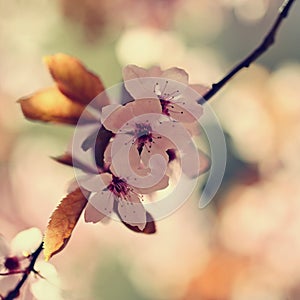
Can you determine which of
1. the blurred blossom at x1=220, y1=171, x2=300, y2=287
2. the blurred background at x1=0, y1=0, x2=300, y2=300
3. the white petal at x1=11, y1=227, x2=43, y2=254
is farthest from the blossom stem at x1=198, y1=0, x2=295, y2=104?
the white petal at x1=11, y1=227, x2=43, y2=254

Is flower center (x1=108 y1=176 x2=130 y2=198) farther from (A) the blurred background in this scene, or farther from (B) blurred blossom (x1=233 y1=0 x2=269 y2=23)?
(B) blurred blossom (x1=233 y1=0 x2=269 y2=23)

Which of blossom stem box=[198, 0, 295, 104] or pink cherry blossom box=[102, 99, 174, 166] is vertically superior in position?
blossom stem box=[198, 0, 295, 104]

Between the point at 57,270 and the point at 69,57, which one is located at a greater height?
the point at 69,57

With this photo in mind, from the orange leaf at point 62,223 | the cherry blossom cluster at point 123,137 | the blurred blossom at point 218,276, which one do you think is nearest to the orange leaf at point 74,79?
the cherry blossom cluster at point 123,137

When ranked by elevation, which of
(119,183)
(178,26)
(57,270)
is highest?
(178,26)

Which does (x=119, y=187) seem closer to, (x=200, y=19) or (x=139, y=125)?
A: (x=139, y=125)

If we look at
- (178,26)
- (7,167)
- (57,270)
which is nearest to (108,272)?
(57,270)

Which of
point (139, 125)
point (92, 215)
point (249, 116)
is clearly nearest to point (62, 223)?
point (92, 215)

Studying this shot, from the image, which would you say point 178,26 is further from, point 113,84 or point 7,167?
point 7,167
